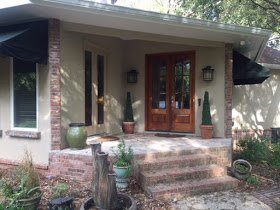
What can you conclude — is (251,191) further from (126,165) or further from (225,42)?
(225,42)

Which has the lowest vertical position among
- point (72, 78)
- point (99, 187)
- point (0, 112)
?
point (99, 187)

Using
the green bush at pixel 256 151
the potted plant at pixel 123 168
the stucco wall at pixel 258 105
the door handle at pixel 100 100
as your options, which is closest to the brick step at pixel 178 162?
the potted plant at pixel 123 168

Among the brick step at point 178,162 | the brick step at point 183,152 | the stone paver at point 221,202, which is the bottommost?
the stone paver at point 221,202

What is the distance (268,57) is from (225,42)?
178 inches

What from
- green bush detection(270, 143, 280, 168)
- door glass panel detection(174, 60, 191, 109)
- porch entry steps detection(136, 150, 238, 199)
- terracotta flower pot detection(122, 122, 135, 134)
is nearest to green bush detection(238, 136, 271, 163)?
green bush detection(270, 143, 280, 168)

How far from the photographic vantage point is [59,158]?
19.7ft

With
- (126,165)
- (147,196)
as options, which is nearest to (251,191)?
(147,196)

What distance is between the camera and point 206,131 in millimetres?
7836

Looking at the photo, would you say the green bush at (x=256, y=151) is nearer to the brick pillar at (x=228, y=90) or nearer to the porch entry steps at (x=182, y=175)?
the brick pillar at (x=228, y=90)

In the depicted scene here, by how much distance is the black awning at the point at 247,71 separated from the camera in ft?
26.6

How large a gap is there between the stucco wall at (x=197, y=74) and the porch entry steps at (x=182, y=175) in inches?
78.5

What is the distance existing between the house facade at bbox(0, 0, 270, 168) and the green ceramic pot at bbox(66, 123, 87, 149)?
0.64 feet

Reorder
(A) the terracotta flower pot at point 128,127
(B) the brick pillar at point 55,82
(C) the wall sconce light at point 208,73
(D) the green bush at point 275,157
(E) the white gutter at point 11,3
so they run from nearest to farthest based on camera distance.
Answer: (E) the white gutter at point 11,3, (B) the brick pillar at point 55,82, (D) the green bush at point 275,157, (C) the wall sconce light at point 208,73, (A) the terracotta flower pot at point 128,127

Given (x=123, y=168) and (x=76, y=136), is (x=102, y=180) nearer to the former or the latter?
(x=123, y=168)
